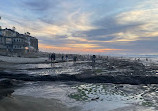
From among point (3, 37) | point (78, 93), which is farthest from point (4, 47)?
point (78, 93)

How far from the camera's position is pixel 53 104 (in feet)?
28.4

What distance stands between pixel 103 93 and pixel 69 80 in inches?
250

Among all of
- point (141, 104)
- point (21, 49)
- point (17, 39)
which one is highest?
point (17, 39)

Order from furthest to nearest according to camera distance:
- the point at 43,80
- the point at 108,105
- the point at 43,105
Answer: the point at 43,80, the point at 108,105, the point at 43,105

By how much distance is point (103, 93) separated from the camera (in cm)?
1180

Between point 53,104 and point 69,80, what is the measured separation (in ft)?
28.2

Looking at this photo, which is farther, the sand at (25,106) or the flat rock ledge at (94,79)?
the flat rock ledge at (94,79)

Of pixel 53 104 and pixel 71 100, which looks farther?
pixel 71 100

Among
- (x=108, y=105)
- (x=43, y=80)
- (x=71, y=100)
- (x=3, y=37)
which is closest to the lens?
(x=108, y=105)

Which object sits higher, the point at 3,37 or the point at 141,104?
the point at 3,37

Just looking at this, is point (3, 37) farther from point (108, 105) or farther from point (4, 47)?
point (108, 105)

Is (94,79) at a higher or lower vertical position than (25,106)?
lower

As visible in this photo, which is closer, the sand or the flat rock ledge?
the sand

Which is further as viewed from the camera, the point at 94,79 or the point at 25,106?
the point at 94,79
